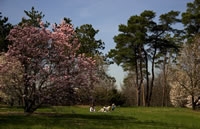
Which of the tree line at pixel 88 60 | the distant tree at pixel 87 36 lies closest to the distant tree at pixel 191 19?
the tree line at pixel 88 60

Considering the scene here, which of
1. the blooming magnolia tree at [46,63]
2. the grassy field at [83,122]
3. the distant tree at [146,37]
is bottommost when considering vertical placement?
the grassy field at [83,122]

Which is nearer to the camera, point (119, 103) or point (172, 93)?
point (119, 103)

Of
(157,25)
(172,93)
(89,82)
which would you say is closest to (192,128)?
(89,82)

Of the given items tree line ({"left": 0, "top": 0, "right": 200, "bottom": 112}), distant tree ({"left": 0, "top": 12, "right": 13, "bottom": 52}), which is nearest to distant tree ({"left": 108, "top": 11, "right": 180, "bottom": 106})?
tree line ({"left": 0, "top": 0, "right": 200, "bottom": 112})

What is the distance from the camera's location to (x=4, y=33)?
147ft

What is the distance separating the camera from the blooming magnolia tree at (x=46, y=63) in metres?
17.3

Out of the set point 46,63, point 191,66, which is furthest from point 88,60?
point 191,66

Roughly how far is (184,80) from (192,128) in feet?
89.6

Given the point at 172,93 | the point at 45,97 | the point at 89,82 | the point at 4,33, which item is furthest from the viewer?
the point at 172,93

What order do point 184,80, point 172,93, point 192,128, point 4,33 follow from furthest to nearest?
point 172,93, point 4,33, point 184,80, point 192,128

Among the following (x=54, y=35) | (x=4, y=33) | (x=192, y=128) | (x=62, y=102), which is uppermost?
(x=4, y=33)

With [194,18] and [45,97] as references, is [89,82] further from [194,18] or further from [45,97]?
[194,18]

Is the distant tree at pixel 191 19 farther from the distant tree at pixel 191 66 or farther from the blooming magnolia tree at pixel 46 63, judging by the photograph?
the blooming magnolia tree at pixel 46 63

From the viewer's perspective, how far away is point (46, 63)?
18188 mm
